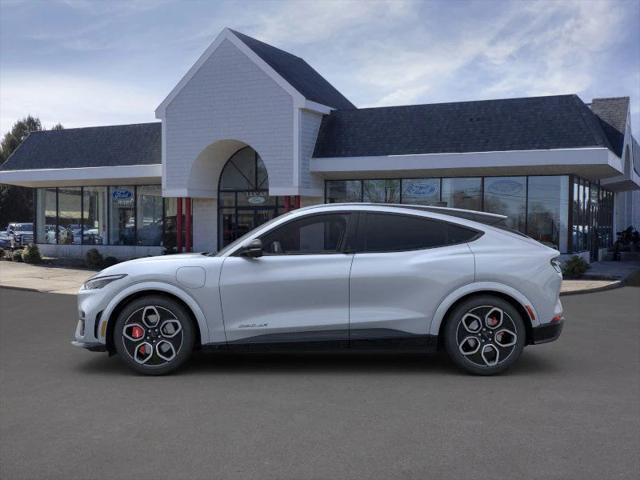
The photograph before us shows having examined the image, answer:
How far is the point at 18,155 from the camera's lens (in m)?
29.9

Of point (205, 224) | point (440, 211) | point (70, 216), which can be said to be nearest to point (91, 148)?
point (70, 216)

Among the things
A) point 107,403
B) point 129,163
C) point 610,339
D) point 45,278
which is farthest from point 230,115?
point 107,403

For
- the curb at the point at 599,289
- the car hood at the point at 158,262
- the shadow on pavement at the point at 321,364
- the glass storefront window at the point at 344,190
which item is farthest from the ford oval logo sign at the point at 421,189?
the car hood at the point at 158,262

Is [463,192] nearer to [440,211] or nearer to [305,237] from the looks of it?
[440,211]

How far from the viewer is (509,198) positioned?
875 inches

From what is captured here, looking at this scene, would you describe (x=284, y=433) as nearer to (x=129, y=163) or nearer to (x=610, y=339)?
(x=610, y=339)

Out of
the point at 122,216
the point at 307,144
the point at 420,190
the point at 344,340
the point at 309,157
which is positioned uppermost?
the point at 307,144

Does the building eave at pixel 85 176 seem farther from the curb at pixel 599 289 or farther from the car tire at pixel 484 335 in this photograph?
the car tire at pixel 484 335

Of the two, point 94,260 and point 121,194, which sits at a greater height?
point 121,194

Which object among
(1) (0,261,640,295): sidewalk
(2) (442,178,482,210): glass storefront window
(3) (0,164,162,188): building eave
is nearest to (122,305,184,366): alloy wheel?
(1) (0,261,640,295): sidewalk

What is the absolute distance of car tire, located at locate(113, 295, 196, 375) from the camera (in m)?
6.89

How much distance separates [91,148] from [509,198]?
16.9 m

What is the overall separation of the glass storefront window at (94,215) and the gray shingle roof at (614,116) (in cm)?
1992

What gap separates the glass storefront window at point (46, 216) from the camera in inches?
1178
